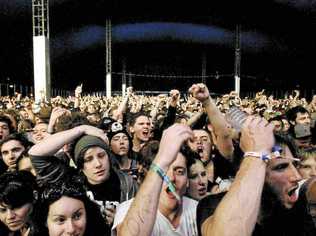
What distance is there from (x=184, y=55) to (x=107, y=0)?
51.4 ft

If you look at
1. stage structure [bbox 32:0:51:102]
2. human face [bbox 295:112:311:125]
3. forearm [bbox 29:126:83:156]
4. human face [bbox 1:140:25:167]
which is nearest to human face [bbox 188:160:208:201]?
forearm [bbox 29:126:83:156]

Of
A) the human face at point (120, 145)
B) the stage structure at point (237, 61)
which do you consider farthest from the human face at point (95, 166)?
the stage structure at point (237, 61)

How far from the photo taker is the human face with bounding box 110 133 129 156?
4.66m

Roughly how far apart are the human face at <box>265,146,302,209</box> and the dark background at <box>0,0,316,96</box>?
89.7 ft

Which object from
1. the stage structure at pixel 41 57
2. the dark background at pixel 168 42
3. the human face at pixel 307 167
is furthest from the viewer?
the dark background at pixel 168 42

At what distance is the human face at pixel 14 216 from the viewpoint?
121 inches

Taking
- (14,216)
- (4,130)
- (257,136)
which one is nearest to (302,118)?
(4,130)

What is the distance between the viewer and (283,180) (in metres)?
2.22

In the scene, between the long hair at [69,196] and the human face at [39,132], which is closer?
the long hair at [69,196]

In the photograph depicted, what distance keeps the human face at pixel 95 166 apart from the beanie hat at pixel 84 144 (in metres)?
0.03

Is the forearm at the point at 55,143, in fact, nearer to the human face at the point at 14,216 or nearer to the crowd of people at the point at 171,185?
the crowd of people at the point at 171,185

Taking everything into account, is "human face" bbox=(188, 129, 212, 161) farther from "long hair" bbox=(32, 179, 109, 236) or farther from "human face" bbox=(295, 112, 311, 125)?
"human face" bbox=(295, 112, 311, 125)

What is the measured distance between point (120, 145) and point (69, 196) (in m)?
1.88

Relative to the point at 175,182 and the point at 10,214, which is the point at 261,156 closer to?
the point at 175,182
